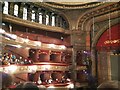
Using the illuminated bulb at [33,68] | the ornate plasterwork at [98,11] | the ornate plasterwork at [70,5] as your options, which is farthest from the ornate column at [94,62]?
the illuminated bulb at [33,68]

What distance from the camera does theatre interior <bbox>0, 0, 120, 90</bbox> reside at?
8508mm

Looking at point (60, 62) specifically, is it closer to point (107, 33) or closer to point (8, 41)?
point (107, 33)

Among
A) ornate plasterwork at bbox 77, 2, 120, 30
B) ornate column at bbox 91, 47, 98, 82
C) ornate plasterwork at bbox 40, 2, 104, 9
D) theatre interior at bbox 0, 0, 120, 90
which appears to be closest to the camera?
theatre interior at bbox 0, 0, 120, 90

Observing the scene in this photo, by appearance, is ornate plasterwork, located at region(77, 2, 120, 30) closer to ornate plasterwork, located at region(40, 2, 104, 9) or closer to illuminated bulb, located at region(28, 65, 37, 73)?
ornate plasterwork, located at region(40, 2, 104, 9)

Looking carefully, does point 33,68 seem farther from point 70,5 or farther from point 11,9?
point 70,5

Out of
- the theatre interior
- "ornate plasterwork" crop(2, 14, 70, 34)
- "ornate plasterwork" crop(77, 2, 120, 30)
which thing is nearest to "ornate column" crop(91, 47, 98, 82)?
the theatre interior

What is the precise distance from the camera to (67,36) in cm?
1066

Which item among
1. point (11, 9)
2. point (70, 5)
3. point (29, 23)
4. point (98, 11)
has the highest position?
point (70, 5)

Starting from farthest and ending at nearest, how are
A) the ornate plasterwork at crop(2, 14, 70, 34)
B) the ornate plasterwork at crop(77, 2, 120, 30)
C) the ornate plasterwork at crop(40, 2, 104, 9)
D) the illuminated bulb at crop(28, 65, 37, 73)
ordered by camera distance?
the ornate plasterwork at crop(40, 2, 104, 9) → the ornate plasterwork at crop(77, 2, 120, 30) → the ornate plasterwork at crop(2, 14, 70, 34) → the illuminated bulb at crop(28, 65, 37, 73)

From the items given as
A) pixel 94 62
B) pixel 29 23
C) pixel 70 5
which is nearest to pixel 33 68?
pixel 29 23

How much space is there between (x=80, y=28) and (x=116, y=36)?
7.22ft

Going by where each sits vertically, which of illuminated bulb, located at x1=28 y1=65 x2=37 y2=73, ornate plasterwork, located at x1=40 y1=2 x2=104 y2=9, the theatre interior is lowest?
illuminated bulb, located at x1=28 y1=65 x2=37 y2=73

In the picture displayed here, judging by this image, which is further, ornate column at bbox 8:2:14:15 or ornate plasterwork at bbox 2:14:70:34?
ornate column at bbox 8:2:14:15

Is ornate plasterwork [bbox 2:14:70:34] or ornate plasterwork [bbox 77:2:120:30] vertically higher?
ornate plasterwork [bbox 77:2:120:30]
